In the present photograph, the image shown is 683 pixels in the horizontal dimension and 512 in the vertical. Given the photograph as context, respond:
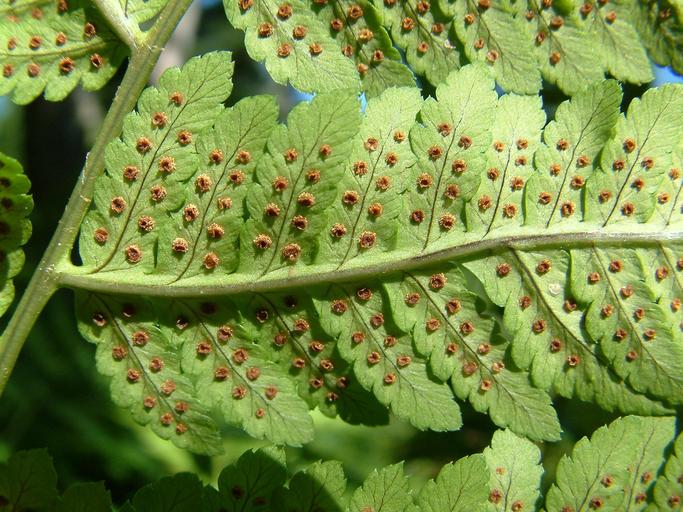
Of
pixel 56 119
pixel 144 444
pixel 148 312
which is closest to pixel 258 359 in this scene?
pixel 148 312

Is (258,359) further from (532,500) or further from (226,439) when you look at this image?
(226,439)

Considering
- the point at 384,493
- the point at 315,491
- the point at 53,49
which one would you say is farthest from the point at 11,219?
the point at 384,493

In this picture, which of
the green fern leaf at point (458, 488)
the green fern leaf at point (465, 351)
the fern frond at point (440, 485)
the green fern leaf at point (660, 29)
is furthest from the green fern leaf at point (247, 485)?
the green fern leaf at point (660, 29)

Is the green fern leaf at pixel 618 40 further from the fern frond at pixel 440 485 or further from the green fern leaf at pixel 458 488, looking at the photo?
the green fern leaf at pixel 458 488

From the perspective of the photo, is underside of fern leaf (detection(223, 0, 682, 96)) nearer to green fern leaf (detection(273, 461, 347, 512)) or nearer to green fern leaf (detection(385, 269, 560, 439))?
green fern leaf (detection(385, 269, 560, 439))

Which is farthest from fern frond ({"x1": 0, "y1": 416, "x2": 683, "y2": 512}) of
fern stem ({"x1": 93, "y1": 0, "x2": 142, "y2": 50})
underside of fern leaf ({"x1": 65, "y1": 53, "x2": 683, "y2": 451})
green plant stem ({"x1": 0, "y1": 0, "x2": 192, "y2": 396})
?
fern stem ({"x1": 93, "y1": 0, "x2": 142, "y2": 50})
